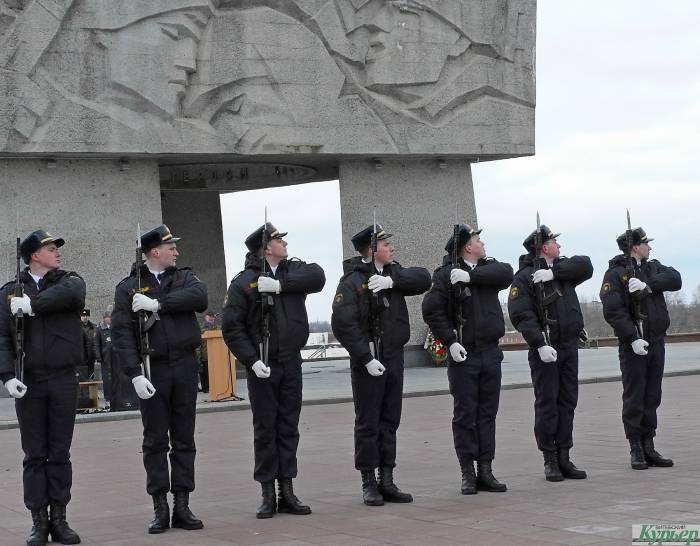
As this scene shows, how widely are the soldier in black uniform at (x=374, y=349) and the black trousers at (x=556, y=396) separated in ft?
4.47

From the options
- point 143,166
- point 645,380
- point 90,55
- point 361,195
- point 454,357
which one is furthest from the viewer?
point 361,195

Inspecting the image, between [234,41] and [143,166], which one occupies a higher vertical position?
[234,41]

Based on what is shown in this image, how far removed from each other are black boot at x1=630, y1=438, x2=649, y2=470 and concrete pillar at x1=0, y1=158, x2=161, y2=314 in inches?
602

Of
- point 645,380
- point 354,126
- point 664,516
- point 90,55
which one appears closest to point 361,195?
point 354,126

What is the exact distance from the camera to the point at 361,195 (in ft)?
87.2

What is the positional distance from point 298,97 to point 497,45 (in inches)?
200

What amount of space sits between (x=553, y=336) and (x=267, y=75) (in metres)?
15.2

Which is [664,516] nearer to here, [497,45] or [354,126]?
[354,126]

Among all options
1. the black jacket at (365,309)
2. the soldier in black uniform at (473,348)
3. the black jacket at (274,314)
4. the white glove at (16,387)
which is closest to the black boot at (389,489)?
the soldier in black uniform at (473,348)

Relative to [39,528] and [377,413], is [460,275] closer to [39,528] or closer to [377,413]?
[377,413]

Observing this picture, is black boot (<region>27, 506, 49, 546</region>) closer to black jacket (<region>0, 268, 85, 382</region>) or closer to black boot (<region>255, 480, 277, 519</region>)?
black jacket (<region>0, 268, 85, 382</region>)

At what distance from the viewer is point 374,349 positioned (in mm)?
9375

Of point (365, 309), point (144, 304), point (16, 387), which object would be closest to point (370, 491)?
point (365, 309)

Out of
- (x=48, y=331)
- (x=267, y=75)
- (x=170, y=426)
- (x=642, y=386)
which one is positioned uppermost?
(x=267, y=75)
